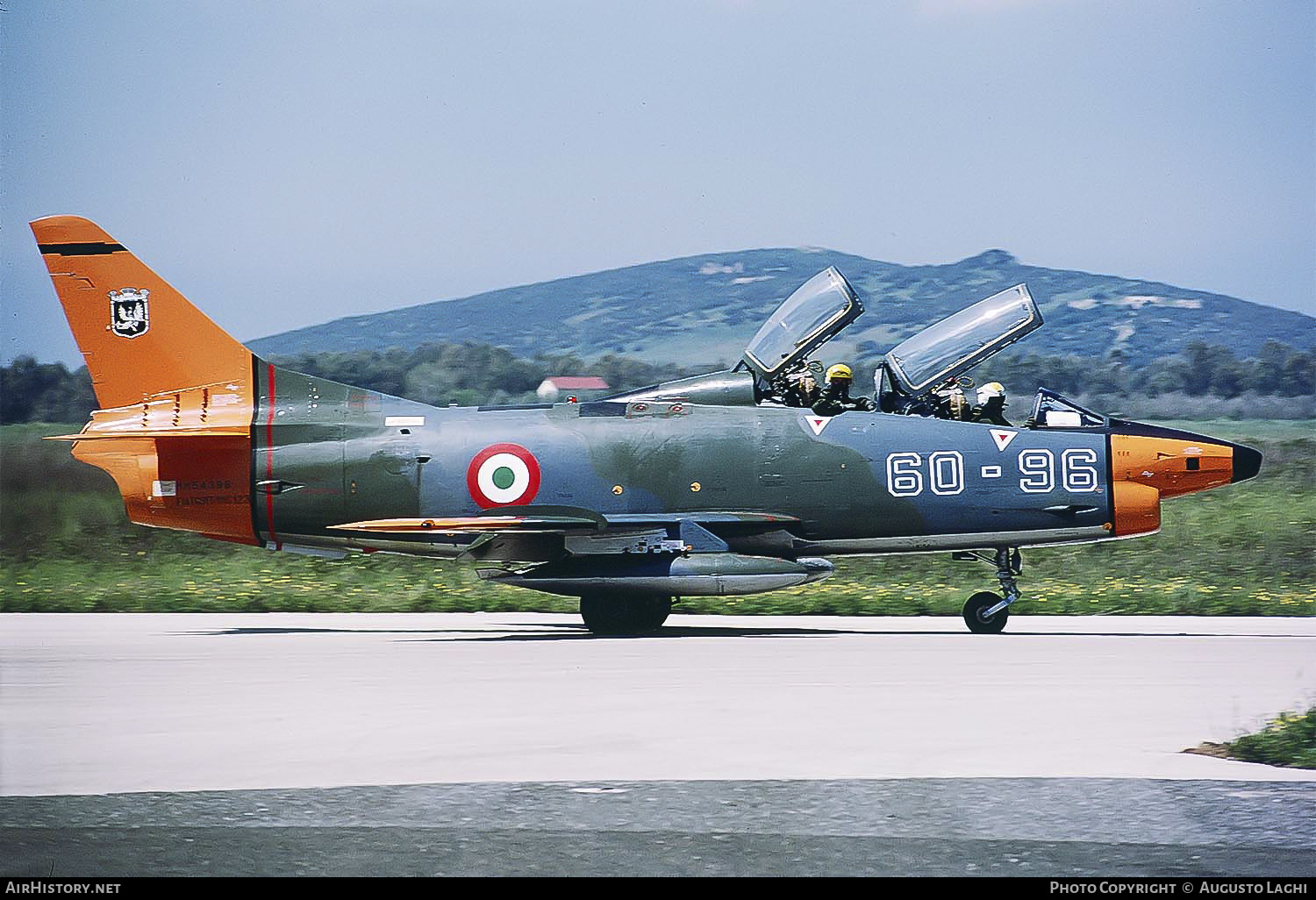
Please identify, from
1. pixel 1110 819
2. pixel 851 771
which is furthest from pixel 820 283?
pixel 1110 819

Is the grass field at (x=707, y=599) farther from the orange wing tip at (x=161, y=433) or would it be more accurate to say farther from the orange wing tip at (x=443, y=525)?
the orange wing tip at (x=443, y=525)

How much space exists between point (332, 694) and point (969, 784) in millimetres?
4967

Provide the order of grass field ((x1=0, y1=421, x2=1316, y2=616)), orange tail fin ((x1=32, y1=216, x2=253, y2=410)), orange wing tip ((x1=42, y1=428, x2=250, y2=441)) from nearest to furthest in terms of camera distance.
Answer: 1. orange wing tip ((x1=42, y1=428, x2=250, y2=441))
2. orange tail fin ((x1=32, y1=216, x2=253, y2=410))
3. grass field ((x1=0, y1=421, x2=1316, y2=616))

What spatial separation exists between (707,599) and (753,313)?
10842 mm

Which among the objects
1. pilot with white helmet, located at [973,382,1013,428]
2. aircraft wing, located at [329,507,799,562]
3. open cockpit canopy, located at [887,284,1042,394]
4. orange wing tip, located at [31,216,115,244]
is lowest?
aircraft wing, located at [329,507,799,562]

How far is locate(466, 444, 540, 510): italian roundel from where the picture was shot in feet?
51.3

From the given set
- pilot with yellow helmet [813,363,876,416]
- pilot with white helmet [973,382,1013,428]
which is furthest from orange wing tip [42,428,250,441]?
pilot with white helmet [973,382,1013,428]

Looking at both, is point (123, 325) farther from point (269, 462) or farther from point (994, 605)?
point (994, 605)

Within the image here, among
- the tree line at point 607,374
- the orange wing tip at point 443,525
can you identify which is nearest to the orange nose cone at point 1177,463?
the tree line at point 607,374

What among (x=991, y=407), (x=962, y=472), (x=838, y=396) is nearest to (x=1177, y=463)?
(x=991, y=407)

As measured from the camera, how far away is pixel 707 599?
21.5 metres

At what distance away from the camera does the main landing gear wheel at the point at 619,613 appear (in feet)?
51.2

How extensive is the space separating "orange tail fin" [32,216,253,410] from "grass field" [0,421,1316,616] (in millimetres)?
2085

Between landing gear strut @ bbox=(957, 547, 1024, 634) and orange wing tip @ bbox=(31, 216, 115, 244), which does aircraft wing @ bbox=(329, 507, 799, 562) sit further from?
orange wing tip @ bbox=(31, 216, 115, 244)
